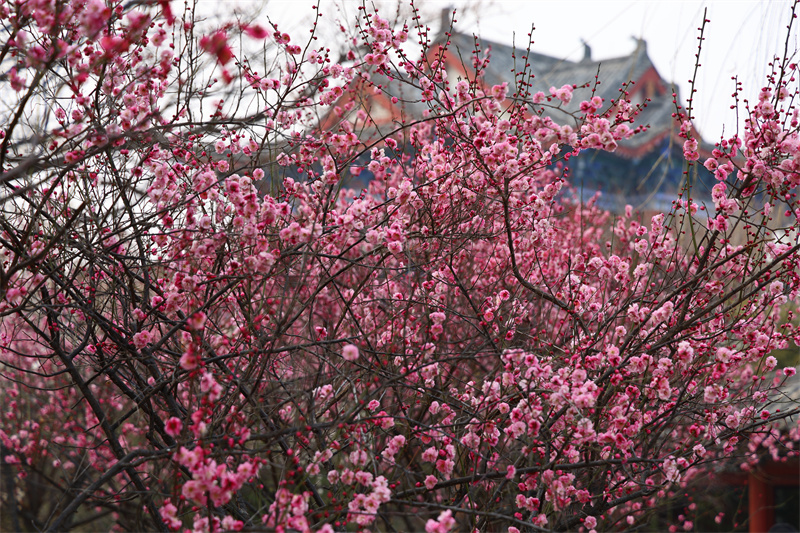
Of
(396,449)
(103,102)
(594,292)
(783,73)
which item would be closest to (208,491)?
(396,449)

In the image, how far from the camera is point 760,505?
29.9ft

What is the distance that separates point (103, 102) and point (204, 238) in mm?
1199

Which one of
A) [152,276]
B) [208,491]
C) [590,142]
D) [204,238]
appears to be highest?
[590,142]

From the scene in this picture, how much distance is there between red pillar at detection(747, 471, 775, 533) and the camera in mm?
9117

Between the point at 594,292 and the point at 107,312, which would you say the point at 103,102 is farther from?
the point at 594,292

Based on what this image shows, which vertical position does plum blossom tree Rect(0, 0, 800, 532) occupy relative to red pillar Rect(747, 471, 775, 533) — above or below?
below

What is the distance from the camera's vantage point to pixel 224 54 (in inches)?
82.5

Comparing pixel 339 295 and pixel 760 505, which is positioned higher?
pixel 760 505

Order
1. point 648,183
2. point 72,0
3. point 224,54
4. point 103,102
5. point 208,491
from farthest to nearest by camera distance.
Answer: point 648,183, point 103,102, point 72,0, point 208,491, point 224,54

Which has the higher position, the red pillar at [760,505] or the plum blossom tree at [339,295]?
the red pillar at [760,505]

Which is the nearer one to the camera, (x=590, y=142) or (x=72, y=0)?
(x=72, y=0)

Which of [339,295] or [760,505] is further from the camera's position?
[760,505]

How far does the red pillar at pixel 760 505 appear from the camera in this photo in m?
9.12

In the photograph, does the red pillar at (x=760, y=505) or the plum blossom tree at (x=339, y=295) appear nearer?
the plum blossom tree at (x=339, y=295)
